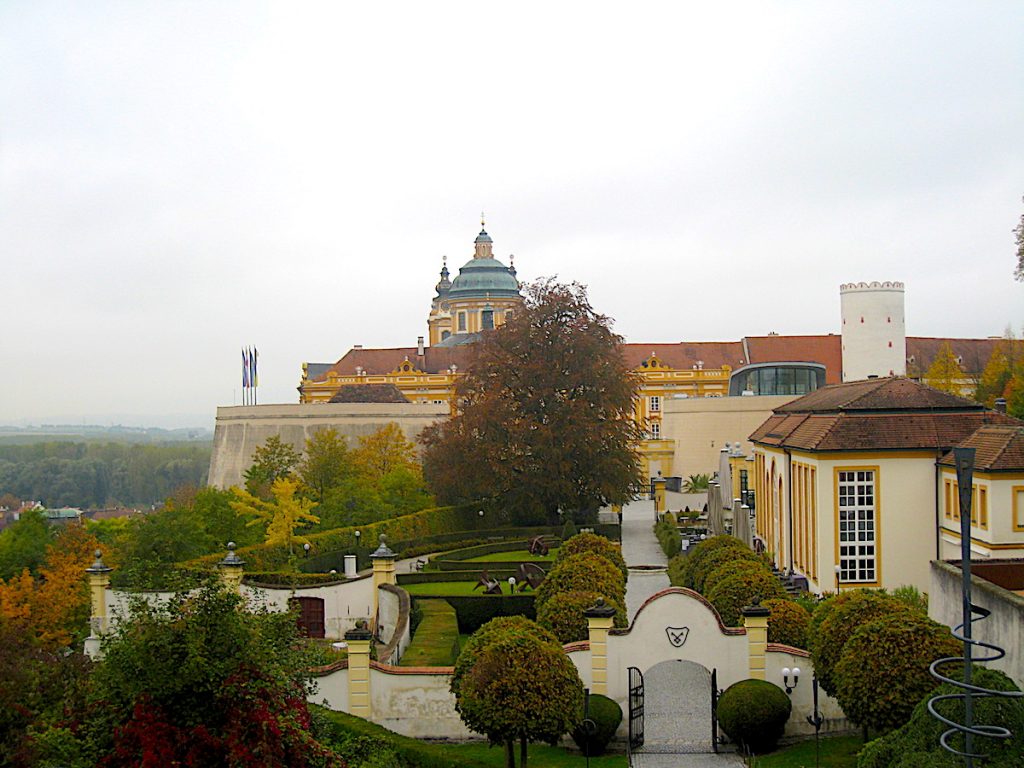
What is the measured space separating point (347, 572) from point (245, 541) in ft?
23.2

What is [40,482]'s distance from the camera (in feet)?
377

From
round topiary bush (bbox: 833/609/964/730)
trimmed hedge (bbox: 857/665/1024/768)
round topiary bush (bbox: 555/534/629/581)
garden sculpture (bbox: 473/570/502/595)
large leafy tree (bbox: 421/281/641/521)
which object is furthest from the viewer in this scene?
large leafy tree (bbox: 421/281/641/521)

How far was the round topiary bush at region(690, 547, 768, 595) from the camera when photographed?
2389cm

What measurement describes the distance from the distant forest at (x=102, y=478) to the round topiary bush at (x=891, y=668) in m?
98.4

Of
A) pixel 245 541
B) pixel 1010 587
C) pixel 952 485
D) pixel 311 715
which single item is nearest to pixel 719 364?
pixel 245 541

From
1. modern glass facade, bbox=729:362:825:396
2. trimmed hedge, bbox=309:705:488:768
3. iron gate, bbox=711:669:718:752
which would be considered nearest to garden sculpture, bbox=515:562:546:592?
iron gate, bbox=711:669:718:752

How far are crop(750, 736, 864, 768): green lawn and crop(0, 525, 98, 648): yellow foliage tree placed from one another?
21.2m

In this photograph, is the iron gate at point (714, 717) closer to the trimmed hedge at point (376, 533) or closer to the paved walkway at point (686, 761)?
the paved walkway at point (686, 761)

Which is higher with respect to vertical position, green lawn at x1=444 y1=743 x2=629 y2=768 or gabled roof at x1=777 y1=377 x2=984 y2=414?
gabled roof at x1=777 y1=377 x2=984 y2=414

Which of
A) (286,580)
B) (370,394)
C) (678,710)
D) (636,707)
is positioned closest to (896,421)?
(678,710)

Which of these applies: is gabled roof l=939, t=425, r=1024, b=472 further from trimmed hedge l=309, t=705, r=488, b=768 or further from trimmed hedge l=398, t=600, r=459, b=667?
trimmed hedge l=309, t=705, r=488, b=768

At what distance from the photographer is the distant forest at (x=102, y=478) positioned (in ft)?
371

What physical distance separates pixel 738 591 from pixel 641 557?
16.8 metres

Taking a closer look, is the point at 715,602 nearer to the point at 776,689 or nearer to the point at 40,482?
the point at 776,689
